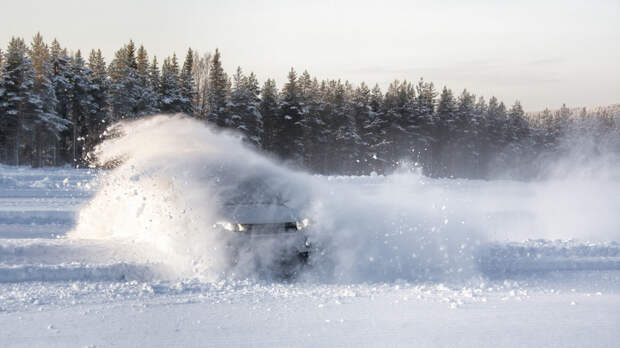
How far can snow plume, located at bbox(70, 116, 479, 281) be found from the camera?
7.35 meters

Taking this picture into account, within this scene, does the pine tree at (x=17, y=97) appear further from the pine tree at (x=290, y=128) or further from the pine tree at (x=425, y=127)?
the pine tree at (x=425, y=127)

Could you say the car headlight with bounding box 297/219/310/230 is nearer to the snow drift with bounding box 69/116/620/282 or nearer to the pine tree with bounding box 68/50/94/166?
the snow drift with bounding box 69/116/620/282

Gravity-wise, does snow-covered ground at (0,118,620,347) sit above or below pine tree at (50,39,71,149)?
below

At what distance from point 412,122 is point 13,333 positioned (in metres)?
57.4

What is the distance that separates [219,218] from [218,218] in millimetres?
18

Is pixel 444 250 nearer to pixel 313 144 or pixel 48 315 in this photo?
pixel 48 315

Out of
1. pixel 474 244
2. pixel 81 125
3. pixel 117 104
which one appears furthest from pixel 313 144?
pixel 474 244

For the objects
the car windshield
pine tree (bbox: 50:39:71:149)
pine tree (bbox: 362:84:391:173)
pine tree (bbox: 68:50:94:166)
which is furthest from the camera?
pine tree (bbox: 362:84:391:173)

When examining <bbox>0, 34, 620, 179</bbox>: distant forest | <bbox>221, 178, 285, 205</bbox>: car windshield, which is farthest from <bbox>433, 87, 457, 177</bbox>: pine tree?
<bbox>221, 178, 285, 205</bbox>: car windshield

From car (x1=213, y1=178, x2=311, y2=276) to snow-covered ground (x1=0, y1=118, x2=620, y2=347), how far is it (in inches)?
4.5

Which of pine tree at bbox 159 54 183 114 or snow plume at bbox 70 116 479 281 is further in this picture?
pine tree at bbox 159 54 183 114

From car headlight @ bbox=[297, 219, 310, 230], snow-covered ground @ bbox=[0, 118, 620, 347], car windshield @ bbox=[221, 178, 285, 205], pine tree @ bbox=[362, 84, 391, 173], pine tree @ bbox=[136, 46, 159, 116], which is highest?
pine tree @ bbox=[136, 46, 159, 116]

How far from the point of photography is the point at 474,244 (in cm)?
909

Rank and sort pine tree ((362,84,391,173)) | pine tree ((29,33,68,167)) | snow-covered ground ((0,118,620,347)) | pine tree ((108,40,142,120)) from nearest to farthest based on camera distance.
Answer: snow-covered ground ((0,118,620,347))
pine tree ((29,33,68,167))
pine tree ((108,40,142,120))
pine tree ((362,84,391,173))
